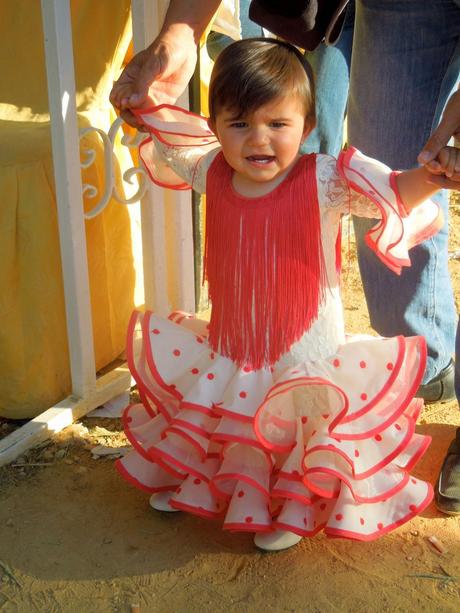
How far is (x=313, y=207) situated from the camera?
1.86 meters

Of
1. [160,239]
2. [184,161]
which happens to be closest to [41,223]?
[160,239]

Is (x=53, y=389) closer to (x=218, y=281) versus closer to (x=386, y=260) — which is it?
(x=218, y=281)

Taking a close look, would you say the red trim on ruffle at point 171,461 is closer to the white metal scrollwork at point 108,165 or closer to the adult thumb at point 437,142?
the white metal scrollwork at point 108,165

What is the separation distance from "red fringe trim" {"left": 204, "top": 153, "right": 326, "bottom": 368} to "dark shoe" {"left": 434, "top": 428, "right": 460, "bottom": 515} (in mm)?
632

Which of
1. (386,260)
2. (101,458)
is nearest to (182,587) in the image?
(101,458)

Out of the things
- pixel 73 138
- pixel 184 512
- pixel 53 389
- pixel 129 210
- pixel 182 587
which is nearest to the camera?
pixel 182 587

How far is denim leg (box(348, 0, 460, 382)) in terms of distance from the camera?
2.21 metres

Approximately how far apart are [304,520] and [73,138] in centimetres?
125

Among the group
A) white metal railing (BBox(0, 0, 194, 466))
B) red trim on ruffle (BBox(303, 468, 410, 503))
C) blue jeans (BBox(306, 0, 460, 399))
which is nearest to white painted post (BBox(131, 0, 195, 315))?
white metal railing (BBox(0, 0, 194, 466))

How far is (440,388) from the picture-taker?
8.74 ft

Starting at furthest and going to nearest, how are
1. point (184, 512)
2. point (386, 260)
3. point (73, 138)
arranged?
1. point (73, 138)
2. point (184, 512)
3. point (386, 260)

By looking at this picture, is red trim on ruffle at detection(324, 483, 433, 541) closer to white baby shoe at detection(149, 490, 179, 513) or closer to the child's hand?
white baby shoe at detection(149, 490, 179, 513)

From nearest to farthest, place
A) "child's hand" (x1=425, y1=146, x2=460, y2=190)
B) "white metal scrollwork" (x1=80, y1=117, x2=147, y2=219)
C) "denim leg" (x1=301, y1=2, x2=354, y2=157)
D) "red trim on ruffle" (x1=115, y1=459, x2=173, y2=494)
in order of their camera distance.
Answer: "child's hand" (x1=425, y1=146, x2=460, y2=190)
"red trim on ruffle" (x1=115, y1=459, x2=173, y2=494)
"white metal scrollwork" (x1=80, y1=117, x2=147, y2=219)
"denim leg" (x1=301, y1=2, x2=354, y2=157)

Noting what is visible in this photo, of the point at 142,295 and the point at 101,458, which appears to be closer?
the point at 101,458
